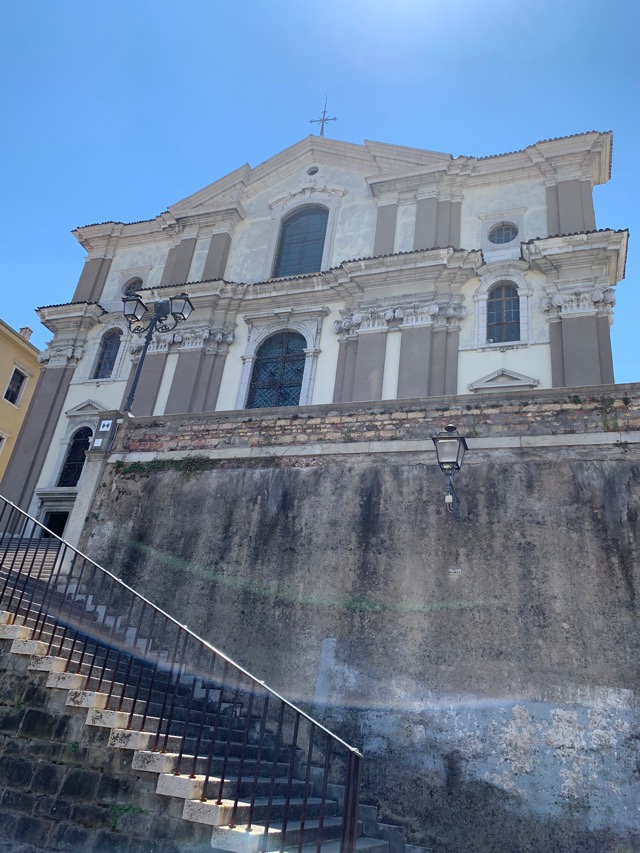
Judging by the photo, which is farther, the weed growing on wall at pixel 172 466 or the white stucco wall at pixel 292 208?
the white stucco wall at pixel 292 208

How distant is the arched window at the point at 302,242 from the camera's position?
2000 centimetres

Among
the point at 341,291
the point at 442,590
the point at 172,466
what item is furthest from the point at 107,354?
the point at 442,590

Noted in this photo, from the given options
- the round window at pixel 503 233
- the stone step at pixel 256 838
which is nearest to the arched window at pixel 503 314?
the round window at pixel 503 233

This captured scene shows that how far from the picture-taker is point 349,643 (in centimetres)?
793

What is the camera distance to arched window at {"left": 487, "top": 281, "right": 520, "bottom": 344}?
644 inches

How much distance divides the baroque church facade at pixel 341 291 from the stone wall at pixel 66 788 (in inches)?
448

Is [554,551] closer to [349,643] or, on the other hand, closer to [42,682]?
[349,643]

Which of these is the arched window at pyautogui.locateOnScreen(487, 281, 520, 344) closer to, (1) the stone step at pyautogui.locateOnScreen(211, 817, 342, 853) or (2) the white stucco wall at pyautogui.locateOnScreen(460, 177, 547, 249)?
(2) the white stucco wall at pyautogui.locateOnScreen(460, 177, 547, 249)

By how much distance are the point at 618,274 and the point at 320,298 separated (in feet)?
26.0

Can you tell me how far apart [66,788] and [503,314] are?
1422 cm

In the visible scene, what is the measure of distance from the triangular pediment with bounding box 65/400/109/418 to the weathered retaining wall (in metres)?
9.91

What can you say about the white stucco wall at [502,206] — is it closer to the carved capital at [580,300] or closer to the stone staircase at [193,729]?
the carved capital at [580,300]

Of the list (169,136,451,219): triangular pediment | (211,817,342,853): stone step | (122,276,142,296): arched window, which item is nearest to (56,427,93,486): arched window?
(122,276,142,296): arched window

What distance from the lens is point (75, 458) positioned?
1919cm
